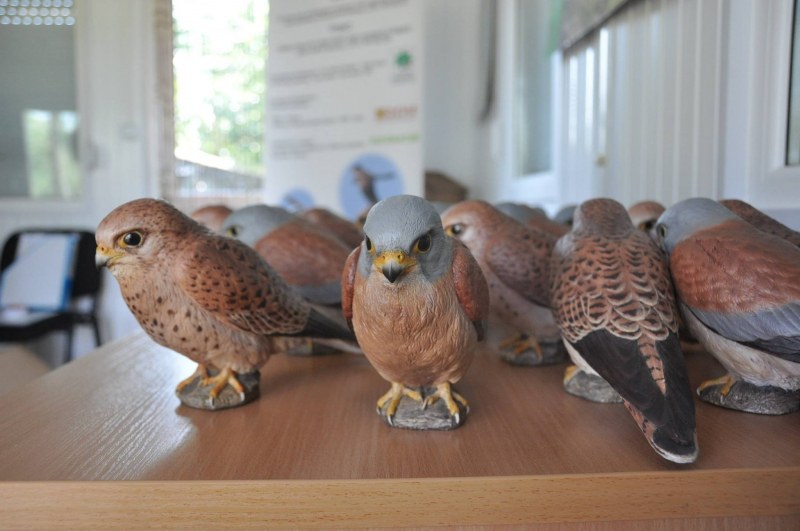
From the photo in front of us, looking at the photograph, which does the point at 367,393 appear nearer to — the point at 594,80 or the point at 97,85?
the point at 594,80

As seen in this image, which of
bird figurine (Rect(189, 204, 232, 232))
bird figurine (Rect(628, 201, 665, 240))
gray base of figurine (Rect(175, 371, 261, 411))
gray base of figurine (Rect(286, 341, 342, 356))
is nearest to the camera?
gray base of figurine (Rect(175, 371, 261, 411))

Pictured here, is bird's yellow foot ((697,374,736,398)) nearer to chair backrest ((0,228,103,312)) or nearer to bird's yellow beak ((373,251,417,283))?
bird's yellow beak ((373,251,417,283))

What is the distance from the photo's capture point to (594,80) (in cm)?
182

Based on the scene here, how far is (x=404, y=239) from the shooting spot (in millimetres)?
580

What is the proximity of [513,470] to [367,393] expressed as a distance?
0.33 meters

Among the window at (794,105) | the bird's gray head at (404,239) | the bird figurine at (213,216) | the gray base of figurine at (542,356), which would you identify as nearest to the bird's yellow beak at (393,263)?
the bird's gray head at (404,239)

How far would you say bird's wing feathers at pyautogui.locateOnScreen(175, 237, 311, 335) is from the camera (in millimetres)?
705

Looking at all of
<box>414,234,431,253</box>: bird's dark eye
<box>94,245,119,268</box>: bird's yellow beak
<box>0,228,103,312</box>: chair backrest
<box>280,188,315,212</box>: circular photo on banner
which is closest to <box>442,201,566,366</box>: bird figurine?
<box>414,234,431,253</box>: bird's dark eye

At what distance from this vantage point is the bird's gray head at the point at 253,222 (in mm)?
1032

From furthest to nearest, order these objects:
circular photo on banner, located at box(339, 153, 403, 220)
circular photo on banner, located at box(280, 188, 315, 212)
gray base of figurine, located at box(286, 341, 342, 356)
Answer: circular photo on banner, located at box(280, 188, 315, 212) < circular photo on banner, located at box(339, 153, 403, 220) < gray base of figurine, located at box(286, 341, 342, 356)

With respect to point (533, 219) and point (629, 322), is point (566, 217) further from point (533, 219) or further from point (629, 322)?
point (629, 322)

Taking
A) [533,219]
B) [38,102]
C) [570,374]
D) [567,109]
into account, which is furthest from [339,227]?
[38,102]


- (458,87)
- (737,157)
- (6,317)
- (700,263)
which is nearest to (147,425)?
(700,263)

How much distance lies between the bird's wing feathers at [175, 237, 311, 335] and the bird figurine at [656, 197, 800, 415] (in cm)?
56
